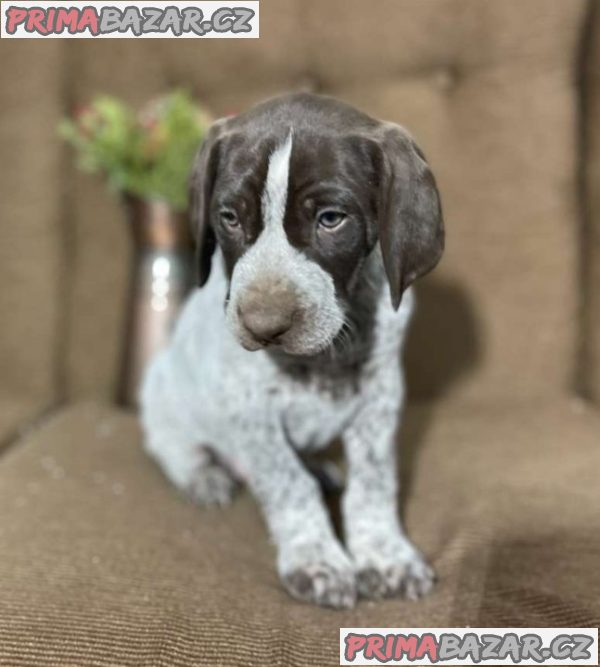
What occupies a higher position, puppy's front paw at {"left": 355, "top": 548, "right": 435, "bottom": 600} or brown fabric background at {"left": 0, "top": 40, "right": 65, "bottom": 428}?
brown fabric background at {"left": 0, "top": 40, "right": 65, "bottom": 428}

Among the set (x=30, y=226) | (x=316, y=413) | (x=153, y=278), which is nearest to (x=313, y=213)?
(x=316, y=413)

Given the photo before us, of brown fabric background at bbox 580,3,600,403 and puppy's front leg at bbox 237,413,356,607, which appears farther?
brown fabric background at bbox 580,3,600,403

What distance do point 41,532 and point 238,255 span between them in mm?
918

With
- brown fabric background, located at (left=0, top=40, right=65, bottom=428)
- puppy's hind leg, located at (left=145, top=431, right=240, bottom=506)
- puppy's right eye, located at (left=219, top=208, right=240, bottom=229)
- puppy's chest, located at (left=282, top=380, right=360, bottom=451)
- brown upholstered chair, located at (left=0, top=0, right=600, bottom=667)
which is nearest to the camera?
puppy's right eye, located at (left=219, top=208, right=240, bottom=229)

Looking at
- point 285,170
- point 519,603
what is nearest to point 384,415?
point 519,603

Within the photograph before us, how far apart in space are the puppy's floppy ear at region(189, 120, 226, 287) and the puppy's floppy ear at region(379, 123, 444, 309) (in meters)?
0.39

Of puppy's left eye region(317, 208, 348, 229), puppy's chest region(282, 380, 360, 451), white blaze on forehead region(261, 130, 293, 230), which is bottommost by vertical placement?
puppy's chest region(282, 380, 360, 451)

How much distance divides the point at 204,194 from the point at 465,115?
1442 mm

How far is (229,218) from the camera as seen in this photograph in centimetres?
167

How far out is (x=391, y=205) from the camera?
1.58 metres

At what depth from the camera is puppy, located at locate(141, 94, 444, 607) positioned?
155 cm

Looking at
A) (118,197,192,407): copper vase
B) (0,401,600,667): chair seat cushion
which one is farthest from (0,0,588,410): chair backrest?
(0,401,600,667): chair seat cushion

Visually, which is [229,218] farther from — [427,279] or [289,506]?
[427,279]

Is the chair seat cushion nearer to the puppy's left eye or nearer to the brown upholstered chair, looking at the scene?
the brown upholstered chair
